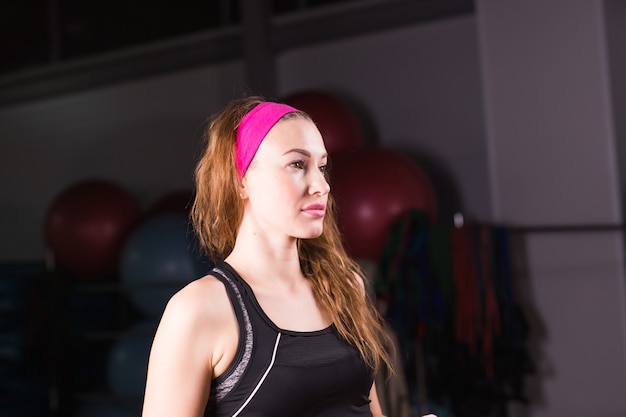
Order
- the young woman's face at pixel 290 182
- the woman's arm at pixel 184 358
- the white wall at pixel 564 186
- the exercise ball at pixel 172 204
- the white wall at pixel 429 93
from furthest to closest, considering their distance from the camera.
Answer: the exercise ball at pixel 172 204 → the white wall at pixel 429 93 → the white wall at pixel 564 186 → the young woman's face at pixel 290 182 → the woman's arm at pixel 184 358

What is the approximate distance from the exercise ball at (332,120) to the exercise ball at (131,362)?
123 cm

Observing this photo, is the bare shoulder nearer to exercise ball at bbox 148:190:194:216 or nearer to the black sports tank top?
the black sports tank top

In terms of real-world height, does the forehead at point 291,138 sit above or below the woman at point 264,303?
above

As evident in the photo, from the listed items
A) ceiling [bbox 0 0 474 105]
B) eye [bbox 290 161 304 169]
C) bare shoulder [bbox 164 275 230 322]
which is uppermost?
ceiling [bbox 0 0 474 105]

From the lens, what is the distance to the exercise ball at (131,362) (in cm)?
362

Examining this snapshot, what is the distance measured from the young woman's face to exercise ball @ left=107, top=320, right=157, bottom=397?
8.40 ft

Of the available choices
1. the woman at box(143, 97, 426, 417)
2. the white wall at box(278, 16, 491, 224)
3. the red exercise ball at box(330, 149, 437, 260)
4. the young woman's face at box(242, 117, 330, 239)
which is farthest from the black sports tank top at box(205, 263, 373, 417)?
the white wall at box(278, 16, 491, 224)

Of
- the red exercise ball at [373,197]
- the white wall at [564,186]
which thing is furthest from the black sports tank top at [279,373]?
the white wall at [564,186]

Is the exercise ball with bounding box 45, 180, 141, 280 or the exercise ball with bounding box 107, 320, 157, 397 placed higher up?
the exercise ball with bounding box 45, 180, 141, 280

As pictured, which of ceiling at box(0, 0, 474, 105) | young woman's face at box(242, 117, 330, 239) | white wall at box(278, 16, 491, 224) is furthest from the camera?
ceiling at box(0, 0, 474, 105)

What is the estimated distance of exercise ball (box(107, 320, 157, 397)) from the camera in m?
3.62

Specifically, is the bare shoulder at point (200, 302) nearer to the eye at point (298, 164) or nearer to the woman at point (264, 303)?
the woman at point (264, 303)

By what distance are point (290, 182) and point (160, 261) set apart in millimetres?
2498

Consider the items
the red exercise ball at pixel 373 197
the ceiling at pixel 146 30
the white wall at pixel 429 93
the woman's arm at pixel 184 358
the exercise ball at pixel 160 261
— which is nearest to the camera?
the woman's arm at pixel 184 358
